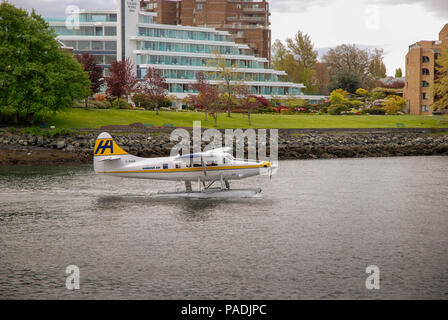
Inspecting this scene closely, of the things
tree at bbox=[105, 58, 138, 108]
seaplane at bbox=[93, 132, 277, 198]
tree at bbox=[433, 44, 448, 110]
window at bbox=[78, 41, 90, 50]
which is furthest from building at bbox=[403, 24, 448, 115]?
seaplane at bbox=[93, 132, 277, 198]

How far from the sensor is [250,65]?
129625 mm

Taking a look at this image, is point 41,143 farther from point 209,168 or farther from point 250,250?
point 250,250

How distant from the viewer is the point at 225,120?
84.7m

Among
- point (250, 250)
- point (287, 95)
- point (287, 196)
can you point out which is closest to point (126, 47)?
point (287, 95)

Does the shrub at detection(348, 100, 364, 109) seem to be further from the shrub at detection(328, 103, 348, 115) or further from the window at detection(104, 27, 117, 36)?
the window at detection(104, 27, 117, 36)

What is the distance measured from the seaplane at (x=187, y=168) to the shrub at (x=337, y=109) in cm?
7180

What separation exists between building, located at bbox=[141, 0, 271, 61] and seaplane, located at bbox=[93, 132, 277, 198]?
12230 centimetres

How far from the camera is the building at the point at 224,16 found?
155 metres

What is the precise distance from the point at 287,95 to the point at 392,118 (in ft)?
104

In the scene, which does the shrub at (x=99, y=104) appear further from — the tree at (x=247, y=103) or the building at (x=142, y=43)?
the building at (x=142, y=43)

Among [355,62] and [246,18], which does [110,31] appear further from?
[355,62]

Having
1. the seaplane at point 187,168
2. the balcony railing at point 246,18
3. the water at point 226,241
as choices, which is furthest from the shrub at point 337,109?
the seaplane at point 187,168

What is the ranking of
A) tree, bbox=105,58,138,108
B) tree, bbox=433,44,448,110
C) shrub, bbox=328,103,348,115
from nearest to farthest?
1. tree, bbox=105,58,138,108
2. tree, bbox=433,44,448,110
3. shrub, bbox=328,103,348,115

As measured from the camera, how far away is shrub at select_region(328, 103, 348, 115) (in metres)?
105
